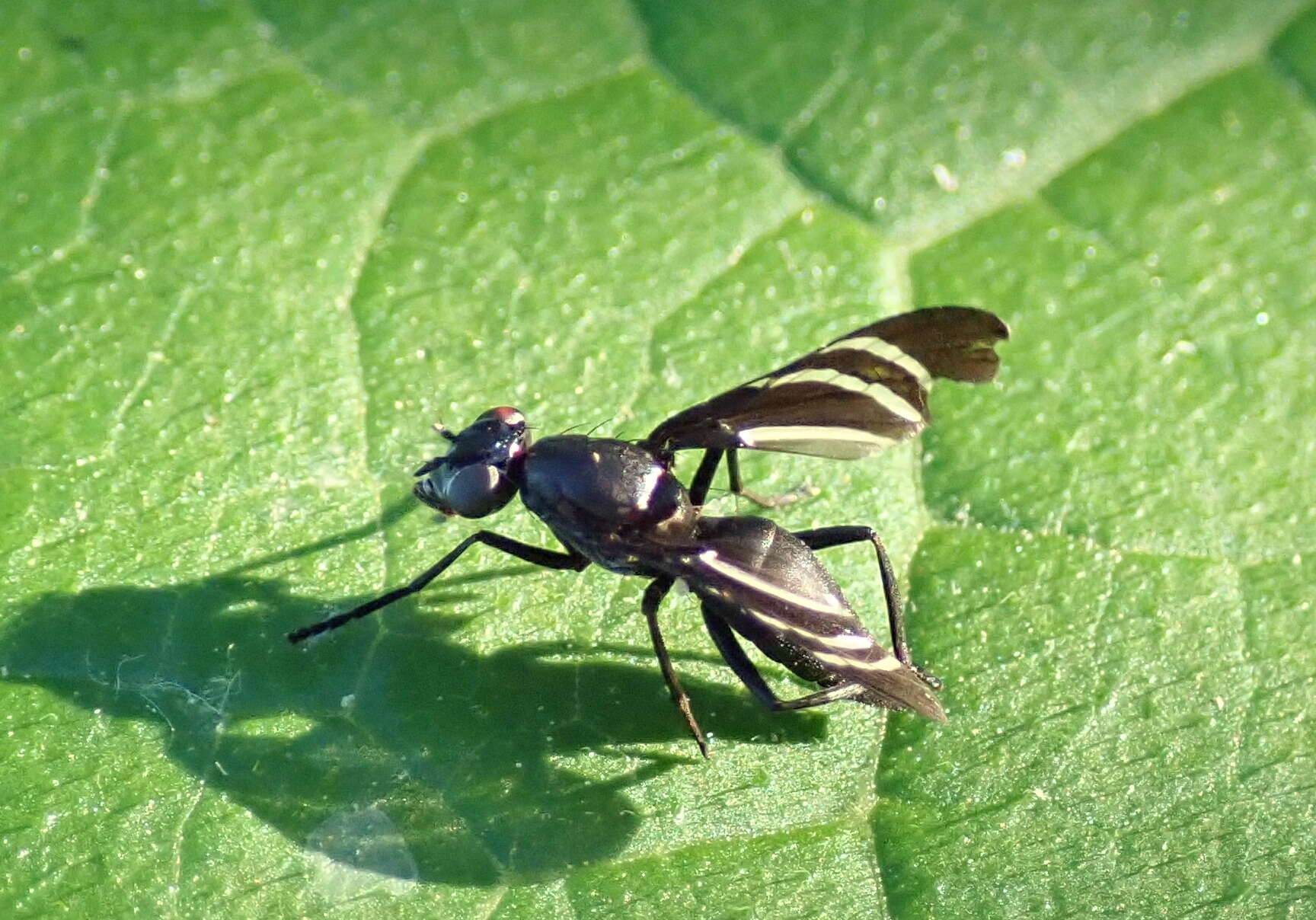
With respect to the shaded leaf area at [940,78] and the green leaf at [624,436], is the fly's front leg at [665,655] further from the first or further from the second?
the shaded leaf area at [940,78]

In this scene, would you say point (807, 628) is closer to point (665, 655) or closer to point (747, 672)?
point (747, 672)

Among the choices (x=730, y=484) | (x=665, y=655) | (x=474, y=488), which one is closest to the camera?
(x=665, y=655)

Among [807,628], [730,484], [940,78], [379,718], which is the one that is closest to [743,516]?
[807,628]

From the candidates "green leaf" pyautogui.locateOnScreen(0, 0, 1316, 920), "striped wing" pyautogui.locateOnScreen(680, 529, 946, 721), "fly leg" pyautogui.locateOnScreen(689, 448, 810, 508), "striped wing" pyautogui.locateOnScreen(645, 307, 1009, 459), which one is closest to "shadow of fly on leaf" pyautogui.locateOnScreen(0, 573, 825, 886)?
"green leaf" pyautogui.locateOnScreen(0, 0, 1316, 920)

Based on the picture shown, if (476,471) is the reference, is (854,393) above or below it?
below

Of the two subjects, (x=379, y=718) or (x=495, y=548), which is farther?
(x=495, y=548)

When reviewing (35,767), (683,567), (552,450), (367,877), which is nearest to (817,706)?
(683,567)

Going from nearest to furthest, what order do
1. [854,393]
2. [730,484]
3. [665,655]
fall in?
[665,655] → [854,393] → [730,484]

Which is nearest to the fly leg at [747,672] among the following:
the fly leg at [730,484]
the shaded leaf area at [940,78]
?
the fly leg at [730,484]
